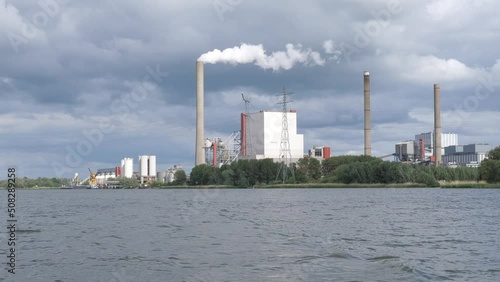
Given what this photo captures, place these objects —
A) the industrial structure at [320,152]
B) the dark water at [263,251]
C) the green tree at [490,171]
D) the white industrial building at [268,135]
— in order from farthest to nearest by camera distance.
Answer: the industrial structure at [320,152]
the white industrial building at [268,135]
the green tree at [490,171]
the dark water at [263,251]

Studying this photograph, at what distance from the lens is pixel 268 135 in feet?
516

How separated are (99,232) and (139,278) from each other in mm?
14253

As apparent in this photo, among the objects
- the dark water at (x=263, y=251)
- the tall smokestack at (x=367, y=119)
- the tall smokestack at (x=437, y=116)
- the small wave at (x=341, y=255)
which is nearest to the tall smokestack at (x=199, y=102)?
the tall smokestack at (x=367, y=119)

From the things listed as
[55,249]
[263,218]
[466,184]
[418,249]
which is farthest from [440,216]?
[466,184]

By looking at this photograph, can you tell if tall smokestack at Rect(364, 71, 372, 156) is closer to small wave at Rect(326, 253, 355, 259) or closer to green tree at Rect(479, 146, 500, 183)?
green tree at Rect(479, 146, 500, 183)

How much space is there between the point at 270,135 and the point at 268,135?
67cm

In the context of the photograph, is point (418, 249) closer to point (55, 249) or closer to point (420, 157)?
point (55, 249)

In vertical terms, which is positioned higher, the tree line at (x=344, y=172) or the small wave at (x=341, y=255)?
the tree line at (x=344, y=172)

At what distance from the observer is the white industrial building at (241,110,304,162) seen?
15626 cm

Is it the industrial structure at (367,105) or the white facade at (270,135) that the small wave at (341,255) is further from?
the white facade at (270,135)

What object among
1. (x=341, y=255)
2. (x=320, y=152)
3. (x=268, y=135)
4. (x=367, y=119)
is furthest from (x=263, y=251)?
(x=320, y=152)

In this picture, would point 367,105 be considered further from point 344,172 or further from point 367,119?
point 344,172

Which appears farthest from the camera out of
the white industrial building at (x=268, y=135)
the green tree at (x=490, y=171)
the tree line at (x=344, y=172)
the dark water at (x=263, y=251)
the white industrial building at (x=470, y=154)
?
the white industrial building at (x=470, y=154)

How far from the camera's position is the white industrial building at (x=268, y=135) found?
15626 cm
